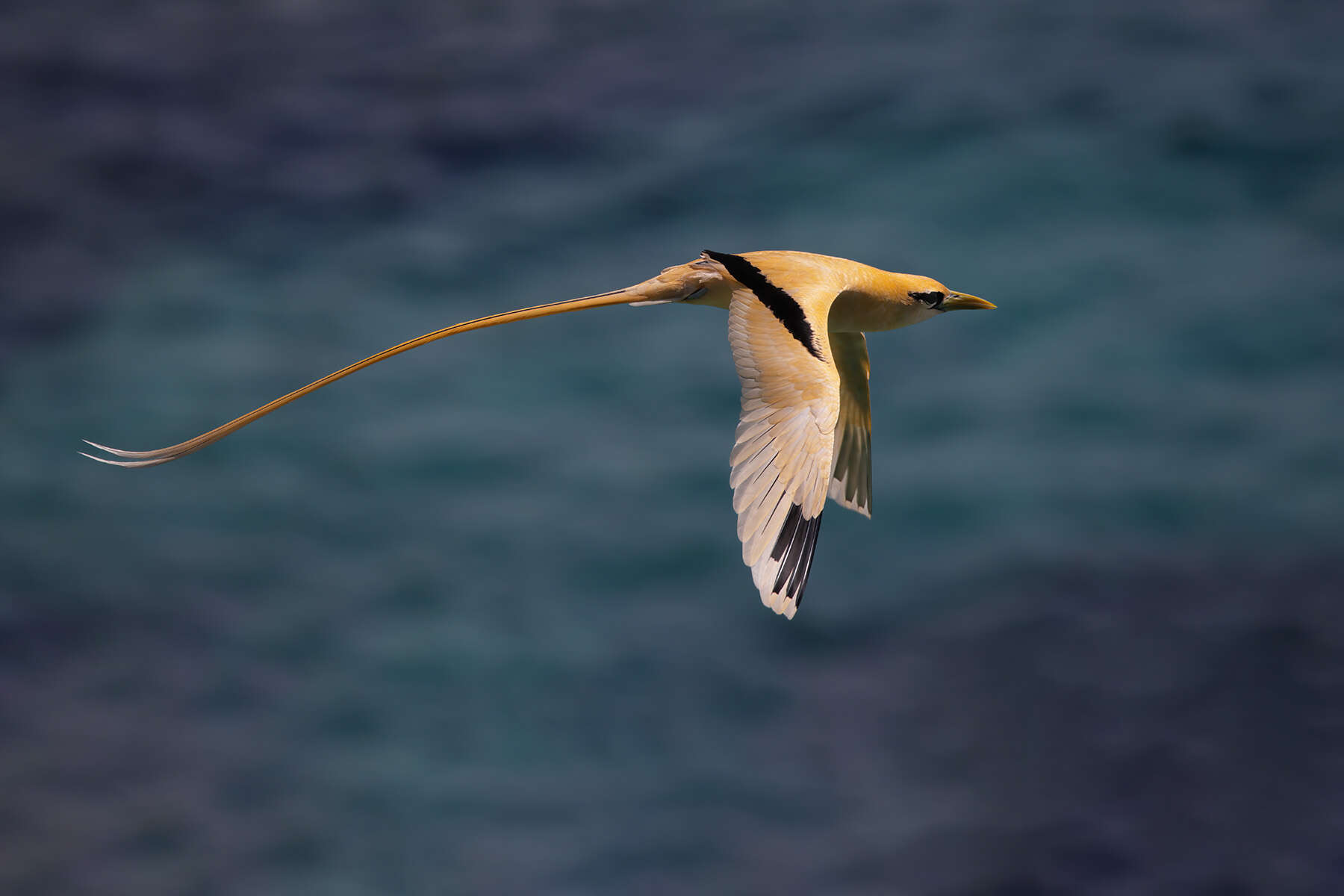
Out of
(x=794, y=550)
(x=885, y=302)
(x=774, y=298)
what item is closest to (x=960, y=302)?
(x=885, y=302)

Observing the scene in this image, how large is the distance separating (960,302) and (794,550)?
4549 mm

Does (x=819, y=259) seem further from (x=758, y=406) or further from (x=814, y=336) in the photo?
(x=758, y=406)

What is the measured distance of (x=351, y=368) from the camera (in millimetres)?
9891

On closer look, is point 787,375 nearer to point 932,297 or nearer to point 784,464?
point 784,464

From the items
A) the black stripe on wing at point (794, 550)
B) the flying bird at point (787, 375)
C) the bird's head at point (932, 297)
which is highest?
the bird's head at point (932, 297)

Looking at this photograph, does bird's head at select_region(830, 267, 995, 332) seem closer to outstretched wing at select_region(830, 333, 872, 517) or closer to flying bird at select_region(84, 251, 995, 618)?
flying bird at select_region(84, 251, 995, 618)

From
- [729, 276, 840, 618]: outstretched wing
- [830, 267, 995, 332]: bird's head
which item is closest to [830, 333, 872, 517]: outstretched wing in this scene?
[830, 267, 995, 332]: bird's head

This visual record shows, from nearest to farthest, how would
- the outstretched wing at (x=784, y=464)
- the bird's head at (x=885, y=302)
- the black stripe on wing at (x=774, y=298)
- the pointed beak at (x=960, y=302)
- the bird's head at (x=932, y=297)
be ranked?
the outstretched wing at (x=784, y=464)
the black stripe on wing at (x=774, y=298)
the bird's head at (x=885, y=302)
the bird's head at (x=932, y=297)
the pointed beak at (x=960, y=302)

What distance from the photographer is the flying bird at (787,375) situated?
8.65 metres

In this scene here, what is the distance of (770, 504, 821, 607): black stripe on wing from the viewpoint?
8.63 m

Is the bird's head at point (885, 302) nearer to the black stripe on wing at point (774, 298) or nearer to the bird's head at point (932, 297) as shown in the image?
the bird's head at point (932, 297)

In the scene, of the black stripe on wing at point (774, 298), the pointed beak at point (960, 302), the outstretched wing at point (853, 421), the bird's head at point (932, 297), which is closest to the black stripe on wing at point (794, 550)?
the black stripe on wing at point (774, 298)

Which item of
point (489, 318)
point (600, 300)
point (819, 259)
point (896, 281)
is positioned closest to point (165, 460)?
point (489, 318)

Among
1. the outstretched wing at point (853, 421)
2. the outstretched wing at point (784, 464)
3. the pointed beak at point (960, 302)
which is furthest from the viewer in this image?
the pointed beak at point (960, 302)
